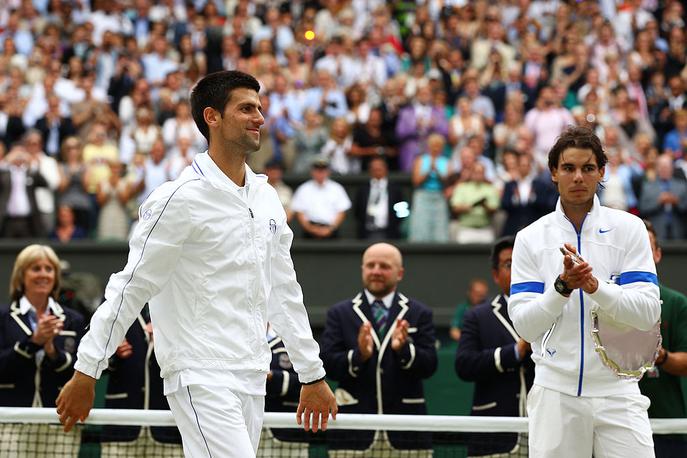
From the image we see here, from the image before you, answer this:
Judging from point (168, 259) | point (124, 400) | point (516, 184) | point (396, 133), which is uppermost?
point (396, 133)

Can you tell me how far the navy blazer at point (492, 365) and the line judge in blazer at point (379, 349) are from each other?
0.31 metres

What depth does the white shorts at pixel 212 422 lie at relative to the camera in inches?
194

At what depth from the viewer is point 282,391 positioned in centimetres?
791

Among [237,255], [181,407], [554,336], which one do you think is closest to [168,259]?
[237,255]

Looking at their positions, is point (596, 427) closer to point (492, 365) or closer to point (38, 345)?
point (492, 365)

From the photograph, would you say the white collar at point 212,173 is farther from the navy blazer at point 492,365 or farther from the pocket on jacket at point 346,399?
the pocket on jacket at point 346,399

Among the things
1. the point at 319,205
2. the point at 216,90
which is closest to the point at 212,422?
the point at 216,90

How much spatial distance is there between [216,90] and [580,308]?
1.92 metres

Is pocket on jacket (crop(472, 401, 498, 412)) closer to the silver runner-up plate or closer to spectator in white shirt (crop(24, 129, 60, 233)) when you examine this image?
the silver runner-up plate

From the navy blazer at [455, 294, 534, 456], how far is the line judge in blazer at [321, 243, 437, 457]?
31cm

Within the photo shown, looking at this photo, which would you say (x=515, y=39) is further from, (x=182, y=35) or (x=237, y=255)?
(x=237, y=255)

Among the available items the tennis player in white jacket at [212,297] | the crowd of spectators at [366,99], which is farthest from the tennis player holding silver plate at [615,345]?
the crowd of spectators at [366,99]

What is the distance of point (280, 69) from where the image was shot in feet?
58.9

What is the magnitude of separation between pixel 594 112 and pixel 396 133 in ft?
9.05
